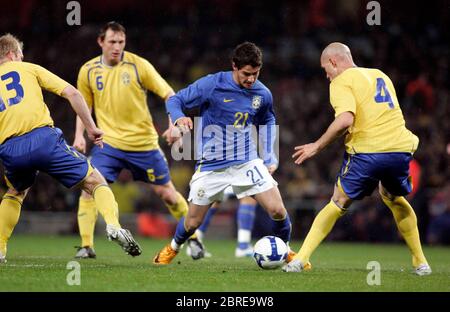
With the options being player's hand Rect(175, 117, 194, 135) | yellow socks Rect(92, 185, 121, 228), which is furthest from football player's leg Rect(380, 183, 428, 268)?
yellow socks Rect(92, 185, 121, 228)

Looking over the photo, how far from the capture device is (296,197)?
15797mm

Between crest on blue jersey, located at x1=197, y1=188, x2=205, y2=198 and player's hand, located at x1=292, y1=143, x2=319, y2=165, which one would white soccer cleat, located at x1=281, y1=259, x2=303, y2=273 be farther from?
crest on blue jersey, located at x1=197, y1=188, x2=205, y2=198

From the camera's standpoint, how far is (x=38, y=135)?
7.38 meters

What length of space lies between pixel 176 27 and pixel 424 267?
15.7 meters

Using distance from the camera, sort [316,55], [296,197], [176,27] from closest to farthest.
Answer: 1. [296,197]
2. [316,55]
3. [176,27]

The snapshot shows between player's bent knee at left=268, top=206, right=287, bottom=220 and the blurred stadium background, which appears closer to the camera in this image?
player's bent knee at left=268, top=206, right=287, bottom=220

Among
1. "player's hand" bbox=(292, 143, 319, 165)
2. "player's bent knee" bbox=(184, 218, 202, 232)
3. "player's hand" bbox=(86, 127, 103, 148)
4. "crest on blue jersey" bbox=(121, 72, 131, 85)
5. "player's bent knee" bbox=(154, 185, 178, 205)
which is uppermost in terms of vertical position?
"crest on blue jersey" bbox=(121, 72, 131, 85)

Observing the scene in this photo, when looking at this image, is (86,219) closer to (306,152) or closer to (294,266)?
(294,266)

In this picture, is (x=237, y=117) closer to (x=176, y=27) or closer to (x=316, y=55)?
(x=316, y=55)

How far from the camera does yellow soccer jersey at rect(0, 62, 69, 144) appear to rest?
290 inches

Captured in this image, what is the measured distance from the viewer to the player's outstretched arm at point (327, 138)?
687 centimetres

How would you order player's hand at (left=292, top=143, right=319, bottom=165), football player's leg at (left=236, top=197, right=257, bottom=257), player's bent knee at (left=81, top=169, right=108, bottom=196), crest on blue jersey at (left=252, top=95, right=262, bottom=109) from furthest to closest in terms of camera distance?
football player's leg at (left=236, top=197, right=257, bottom=257) → crest on blue jersey at (left=252, top=95, right=262, bottom=109) → player's bent knee at (left=81, top=169, right=108, bottom=196) → player's hand at (left=292, top=143, right=319, bottom=165)

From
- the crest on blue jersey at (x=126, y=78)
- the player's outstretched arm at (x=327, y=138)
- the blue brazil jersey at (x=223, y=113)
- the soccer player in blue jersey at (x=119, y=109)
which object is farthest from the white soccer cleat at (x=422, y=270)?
the crest on blue jersey at (x=126, y=78)
